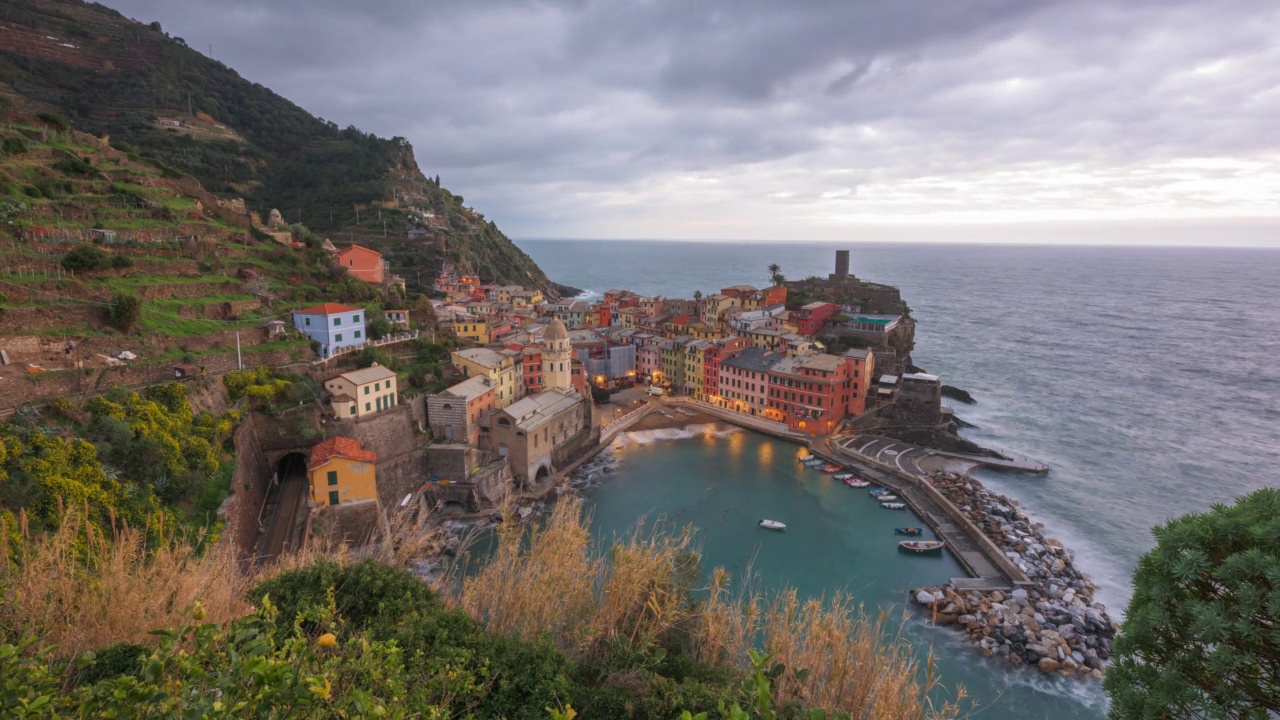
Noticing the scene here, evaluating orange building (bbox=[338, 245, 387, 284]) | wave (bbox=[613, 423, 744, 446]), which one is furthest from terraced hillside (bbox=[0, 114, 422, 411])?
wave (bbox=[613, 423, 744, 446])

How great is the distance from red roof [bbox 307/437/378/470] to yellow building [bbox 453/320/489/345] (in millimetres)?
17916

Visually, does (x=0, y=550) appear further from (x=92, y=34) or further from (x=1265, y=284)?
(x=1265, y=284)

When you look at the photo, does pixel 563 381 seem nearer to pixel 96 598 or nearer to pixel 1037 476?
pixel 1037 476

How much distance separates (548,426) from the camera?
28.3 m

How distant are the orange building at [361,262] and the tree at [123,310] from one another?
18176 mm

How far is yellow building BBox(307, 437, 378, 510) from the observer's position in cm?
1962

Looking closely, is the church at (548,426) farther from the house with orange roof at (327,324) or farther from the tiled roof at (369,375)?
the house with orange roof at (327,324)

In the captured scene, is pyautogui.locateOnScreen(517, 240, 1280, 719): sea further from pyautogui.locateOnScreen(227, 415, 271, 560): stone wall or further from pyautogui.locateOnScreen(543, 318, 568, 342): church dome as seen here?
pyautogui.locateOnScreen(227, 415, 271, 560): stone wall

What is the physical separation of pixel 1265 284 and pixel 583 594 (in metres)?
168

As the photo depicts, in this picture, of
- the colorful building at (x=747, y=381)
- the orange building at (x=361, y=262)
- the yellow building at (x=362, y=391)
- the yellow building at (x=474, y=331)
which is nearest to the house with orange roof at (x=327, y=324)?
the yellow building at (x=362, y=391)

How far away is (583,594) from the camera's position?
801 cm

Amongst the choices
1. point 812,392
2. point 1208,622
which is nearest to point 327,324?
point 812,392

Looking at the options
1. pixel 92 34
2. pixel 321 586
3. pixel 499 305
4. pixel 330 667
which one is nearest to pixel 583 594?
pixel 321 586

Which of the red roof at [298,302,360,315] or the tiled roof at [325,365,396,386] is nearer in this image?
the tiled roof at [325,365,396,386]
